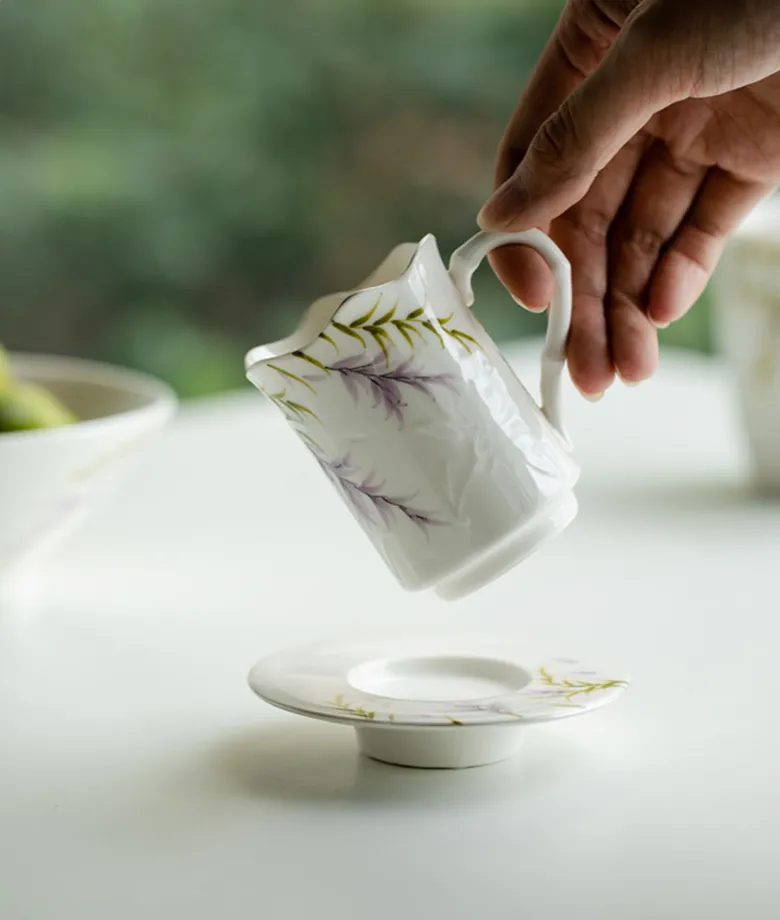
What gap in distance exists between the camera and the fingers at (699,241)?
0.99 metres

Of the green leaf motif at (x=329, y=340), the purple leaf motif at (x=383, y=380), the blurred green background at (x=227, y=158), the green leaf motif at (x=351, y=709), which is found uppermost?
the blurred green background at (x=227, y=158)

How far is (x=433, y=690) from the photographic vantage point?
806mm

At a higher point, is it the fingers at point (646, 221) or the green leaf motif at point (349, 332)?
the fingers at point (646, 221)

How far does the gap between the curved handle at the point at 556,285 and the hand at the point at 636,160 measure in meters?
0.01

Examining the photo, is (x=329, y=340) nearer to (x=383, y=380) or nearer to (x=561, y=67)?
(x=383, y=380)

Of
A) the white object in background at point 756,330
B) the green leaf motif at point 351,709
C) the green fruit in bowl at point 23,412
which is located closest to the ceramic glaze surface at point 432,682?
the green leaf motif at point 351,709

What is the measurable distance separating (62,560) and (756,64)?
0.69 m

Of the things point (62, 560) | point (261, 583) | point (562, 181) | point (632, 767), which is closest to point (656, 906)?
point (632, 767)

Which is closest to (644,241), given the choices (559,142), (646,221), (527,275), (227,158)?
(646,221)

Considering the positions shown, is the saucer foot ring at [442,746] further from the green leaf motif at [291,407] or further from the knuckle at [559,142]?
the knuckle at [559,142]

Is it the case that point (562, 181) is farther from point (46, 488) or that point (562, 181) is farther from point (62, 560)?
point (62, 560)

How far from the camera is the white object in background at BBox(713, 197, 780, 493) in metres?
1.30

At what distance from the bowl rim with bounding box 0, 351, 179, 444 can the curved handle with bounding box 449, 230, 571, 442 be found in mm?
333

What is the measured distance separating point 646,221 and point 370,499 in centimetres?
36
